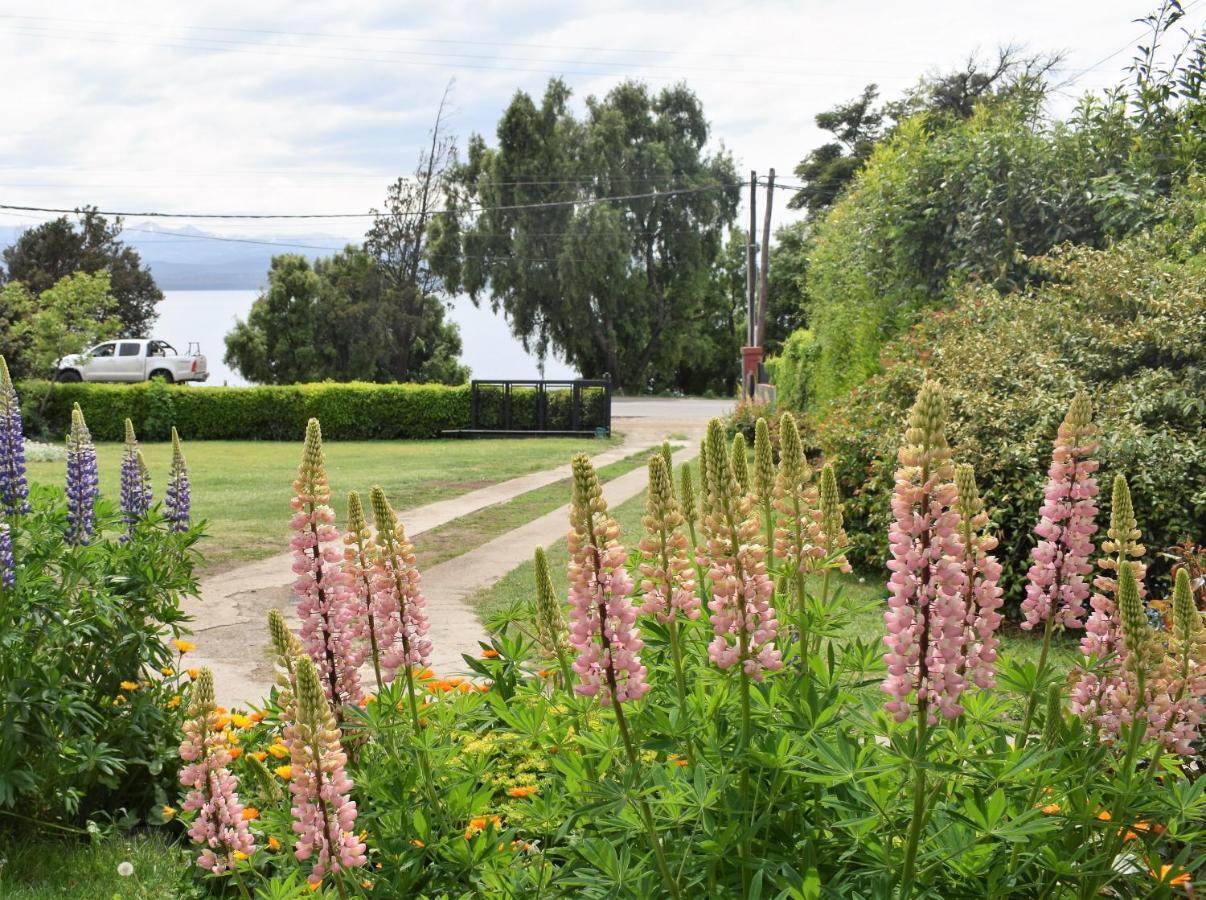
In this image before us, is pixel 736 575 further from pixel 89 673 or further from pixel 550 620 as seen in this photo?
pixel 89 673

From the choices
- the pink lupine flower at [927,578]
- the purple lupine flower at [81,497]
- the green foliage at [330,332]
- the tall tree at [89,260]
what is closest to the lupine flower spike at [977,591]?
the pink lupine flower at [927,578]

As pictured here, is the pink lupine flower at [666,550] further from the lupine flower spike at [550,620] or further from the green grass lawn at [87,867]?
the green grass lawn at [87,867]

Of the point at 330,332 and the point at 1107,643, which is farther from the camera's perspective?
the point at 330,332

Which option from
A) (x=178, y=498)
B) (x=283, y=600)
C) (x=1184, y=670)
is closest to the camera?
(x=1184, y=670)

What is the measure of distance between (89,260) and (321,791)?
4229cm

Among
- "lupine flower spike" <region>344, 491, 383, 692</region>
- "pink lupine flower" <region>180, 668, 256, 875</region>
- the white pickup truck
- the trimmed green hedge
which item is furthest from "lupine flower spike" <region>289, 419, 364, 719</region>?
the white pickup truck

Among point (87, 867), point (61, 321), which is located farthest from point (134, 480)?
point (61, 321)

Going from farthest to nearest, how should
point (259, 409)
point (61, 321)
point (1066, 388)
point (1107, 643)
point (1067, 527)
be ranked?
point (61, 321) < point (259, 409) < point (1066, 388) < point (1067, 527) < point (1107, 643)

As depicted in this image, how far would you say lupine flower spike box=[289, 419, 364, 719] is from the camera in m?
2.36

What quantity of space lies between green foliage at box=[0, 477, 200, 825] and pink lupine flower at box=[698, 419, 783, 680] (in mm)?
2474

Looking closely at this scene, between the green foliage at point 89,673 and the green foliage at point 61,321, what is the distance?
82.0ft

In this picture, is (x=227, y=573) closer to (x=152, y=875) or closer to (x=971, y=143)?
(x=152, y=875)

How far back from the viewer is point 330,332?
37250mm

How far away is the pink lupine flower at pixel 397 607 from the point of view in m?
2.24
